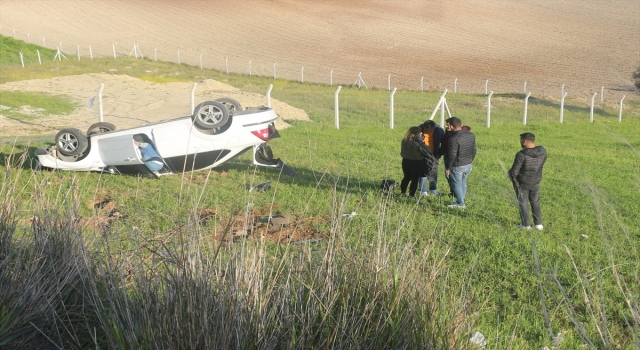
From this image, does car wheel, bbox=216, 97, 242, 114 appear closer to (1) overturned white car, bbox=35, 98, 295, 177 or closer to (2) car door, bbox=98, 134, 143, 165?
(1) overturned white car, bbox=35, 98, 295, 177

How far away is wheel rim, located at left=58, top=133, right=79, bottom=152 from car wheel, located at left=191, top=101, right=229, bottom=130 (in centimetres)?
213

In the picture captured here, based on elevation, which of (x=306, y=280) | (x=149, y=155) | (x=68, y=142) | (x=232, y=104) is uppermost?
(x=232, y=104)

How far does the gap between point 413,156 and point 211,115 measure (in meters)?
3.42

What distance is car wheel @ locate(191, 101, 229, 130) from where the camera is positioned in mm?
12508

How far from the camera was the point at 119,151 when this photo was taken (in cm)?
1273

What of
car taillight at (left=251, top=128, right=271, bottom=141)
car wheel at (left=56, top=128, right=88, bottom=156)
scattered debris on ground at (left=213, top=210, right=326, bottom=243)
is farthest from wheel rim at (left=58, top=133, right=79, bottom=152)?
scattered debris on ground at (left=213, top=210, right=326, bottom=243)

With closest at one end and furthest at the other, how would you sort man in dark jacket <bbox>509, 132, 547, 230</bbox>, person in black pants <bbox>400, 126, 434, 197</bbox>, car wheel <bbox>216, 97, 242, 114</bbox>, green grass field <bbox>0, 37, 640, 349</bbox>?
green grass field <bbox>0, 37, 640, 349</bbox> < man in dark jacket <bbox>509, 132, 547, 230</bbox> < person in black pants <bbox>400, 126, 434, 197</bbox> < car wheel <bbox>216, 97, 242, 114</bbox>

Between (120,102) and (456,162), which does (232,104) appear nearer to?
(456,162)

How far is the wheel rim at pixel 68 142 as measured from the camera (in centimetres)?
1291

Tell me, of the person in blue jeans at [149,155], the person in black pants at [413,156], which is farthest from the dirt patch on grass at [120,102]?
the person in black pants at [413,156]

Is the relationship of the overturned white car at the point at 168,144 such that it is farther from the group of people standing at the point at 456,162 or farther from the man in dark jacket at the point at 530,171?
the man in dark jacket at the point at 530,171

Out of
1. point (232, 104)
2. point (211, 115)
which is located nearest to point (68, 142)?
point (211, 115)

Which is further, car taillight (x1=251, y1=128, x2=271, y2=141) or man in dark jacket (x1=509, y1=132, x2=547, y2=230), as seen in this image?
car taillight (x1=251, y1=128, x2=271, y2=141)

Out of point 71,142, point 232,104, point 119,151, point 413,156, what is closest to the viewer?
point 413,156
